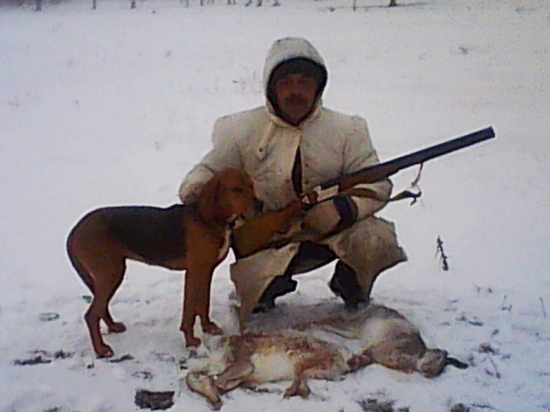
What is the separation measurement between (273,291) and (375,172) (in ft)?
2.85

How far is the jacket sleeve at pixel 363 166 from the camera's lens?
135 inches

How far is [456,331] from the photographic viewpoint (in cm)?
357

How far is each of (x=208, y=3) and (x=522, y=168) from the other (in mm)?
14748

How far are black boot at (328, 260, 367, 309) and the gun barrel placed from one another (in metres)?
0.54

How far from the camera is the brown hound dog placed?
10.4 ft

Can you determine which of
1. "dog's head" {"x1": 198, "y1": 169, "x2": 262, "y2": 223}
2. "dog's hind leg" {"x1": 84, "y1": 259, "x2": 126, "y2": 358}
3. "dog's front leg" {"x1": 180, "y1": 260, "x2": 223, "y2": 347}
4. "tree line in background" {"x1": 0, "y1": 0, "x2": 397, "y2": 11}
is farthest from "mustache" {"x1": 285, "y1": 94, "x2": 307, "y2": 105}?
"tree line in background" {"x1": 0, "y1": 0, "x2": 397, "y2": 11}

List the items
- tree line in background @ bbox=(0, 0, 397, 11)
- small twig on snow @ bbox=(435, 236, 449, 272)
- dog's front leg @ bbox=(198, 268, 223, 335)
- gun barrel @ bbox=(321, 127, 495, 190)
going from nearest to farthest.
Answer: gun barrel @ bbox=(321, 127, 495, 190) < dog's front leg @ bbox=(198, 268, 223, 335) < small twig on snow @ bbox=(435, 236, 449, 272) < tree line in background @ bbox=(0, 0, 397, 11)

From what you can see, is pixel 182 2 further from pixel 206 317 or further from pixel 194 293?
pixel 194 293

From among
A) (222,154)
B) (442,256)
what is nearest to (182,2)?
(442,256)

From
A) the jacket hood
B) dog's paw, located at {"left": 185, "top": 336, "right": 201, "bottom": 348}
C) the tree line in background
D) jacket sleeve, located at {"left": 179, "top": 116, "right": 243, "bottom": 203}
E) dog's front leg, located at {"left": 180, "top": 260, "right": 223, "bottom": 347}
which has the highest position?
the tree line in background

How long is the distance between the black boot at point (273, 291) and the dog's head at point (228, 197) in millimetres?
618

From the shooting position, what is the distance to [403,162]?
3285mm

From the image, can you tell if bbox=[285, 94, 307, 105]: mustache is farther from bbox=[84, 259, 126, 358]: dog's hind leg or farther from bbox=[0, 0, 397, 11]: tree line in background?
bbox=[0, 0, 397, 11]: tree line in background

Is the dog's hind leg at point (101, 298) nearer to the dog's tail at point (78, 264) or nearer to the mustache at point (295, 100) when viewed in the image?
the dog's tail at point (78, 264)
